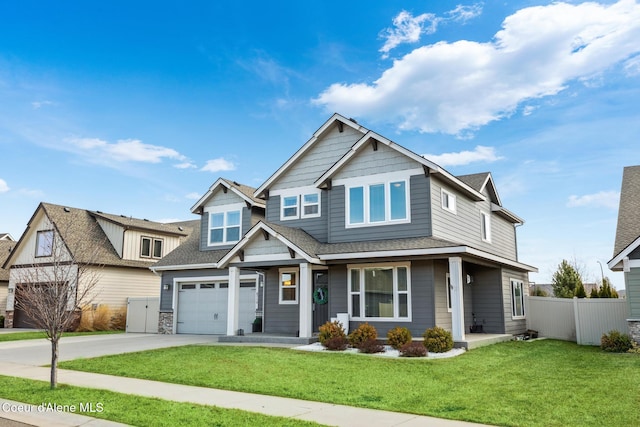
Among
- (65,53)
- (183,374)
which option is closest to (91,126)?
(65,53)

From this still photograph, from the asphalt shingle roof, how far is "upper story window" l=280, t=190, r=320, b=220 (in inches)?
414

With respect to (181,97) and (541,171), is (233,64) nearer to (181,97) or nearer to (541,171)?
(181,97)

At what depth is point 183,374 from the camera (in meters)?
11.4

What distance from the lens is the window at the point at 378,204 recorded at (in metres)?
17.4

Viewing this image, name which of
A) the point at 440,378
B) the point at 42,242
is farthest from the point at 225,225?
the point at 440,378

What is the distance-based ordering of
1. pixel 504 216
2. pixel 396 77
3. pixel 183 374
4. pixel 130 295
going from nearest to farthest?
pixel 183 374 → pixel 396 77 → pixel 504 216 → pixel 130 295

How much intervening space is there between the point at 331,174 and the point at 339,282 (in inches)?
158

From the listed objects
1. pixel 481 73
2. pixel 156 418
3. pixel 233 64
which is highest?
pixel 233 64

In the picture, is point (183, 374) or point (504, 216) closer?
point (183, 374)

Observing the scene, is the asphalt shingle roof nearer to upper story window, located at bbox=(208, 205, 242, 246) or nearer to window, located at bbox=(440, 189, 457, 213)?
window, located at bbox=(440, 189, 457, 213)

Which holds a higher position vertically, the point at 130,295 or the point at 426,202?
the point at 426,202

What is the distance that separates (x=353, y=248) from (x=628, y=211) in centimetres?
1018

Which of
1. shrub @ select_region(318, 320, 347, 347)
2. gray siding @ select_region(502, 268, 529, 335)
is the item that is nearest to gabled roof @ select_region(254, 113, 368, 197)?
shrub @ select_region(318, 320, 347, 347)

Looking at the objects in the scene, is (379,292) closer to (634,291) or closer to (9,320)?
(634,291)
